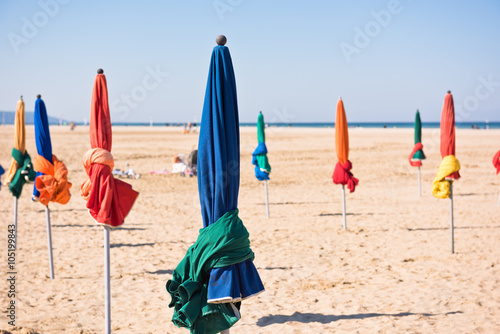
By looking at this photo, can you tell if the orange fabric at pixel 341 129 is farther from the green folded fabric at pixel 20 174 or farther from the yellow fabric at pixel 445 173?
the green folded fabric at pixel 20 174

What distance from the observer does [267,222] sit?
11.6 m

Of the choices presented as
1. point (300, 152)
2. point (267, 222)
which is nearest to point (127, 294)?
point (267, 222)

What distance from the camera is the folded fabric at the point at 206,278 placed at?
10.5ft

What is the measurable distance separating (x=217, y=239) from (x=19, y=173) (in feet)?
22.8

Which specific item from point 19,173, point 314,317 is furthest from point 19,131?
point 314,317

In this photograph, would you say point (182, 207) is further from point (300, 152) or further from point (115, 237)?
point (300, 152)

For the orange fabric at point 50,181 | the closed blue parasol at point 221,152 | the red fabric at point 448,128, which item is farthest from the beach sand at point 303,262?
the closed blue parasol at point 221,152

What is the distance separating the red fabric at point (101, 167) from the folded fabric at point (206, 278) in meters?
2.12

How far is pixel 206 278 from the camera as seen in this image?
336 cm

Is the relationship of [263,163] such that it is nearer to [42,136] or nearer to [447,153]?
[447,153]

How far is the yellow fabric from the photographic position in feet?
26.6

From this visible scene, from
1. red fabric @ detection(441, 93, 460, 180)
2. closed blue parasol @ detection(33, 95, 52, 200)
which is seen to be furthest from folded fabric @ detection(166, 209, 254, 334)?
red fabric @ detection(441, 93, 460, 180)

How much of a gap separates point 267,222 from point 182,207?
3.26 metres

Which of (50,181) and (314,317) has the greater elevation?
(50,181)
